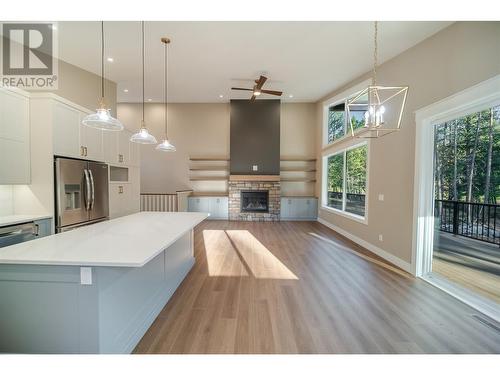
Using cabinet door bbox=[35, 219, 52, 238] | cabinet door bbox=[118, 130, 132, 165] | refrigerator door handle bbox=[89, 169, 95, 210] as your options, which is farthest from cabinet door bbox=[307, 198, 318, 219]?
cabinet door bbox=[35, 219, 52, 238]

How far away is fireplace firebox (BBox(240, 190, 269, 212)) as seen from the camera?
7094mm

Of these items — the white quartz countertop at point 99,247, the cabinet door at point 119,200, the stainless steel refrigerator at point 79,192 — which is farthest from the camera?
the cabinet door at point 119,200

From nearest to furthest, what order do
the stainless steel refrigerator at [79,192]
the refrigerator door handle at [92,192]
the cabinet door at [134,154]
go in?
1. the stainless steel refrigerator at [79,192]
2. the refrigerator door handle at [92,192]
3. the cabinet door at [134,154]

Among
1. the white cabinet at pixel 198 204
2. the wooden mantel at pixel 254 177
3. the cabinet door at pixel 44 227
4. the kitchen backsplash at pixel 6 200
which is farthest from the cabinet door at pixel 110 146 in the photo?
the wooden mantel at pixel 254 177

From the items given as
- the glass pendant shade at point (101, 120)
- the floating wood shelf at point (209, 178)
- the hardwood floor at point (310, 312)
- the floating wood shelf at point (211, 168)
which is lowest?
the hardwood floor at point (310, 312)

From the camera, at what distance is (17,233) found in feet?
7.72

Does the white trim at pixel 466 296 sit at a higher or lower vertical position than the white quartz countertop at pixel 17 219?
lower

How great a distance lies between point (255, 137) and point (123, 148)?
382cm

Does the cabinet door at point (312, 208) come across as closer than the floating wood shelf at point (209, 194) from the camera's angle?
Yes

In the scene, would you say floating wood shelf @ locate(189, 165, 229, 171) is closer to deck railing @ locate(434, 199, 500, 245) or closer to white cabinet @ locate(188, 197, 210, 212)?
white cabinet @ locate(188, 197, 210, 212)

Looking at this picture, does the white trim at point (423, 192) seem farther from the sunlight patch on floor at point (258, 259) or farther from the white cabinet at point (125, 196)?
the white cabinet at point (125, 196)

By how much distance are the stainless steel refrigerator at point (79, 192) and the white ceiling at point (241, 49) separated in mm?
2008

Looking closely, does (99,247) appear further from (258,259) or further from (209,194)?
(209,194)

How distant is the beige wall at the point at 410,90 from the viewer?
7.52ft
